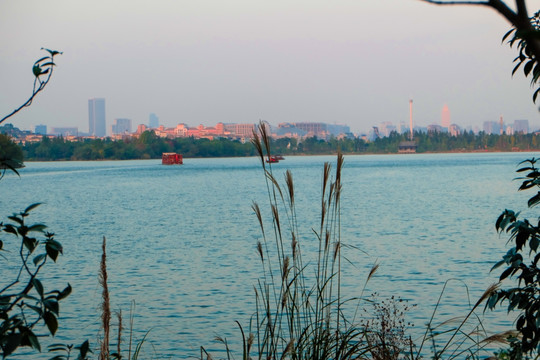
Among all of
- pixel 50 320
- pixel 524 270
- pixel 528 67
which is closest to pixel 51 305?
pixel 50 320

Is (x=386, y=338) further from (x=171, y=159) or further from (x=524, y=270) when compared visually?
(x=171, y=159)

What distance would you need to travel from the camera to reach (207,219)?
1347 inches

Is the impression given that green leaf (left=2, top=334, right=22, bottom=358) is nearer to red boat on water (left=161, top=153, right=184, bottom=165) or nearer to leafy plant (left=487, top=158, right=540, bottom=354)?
leafy plant (left=487, top=158, right=540, bottom=354)

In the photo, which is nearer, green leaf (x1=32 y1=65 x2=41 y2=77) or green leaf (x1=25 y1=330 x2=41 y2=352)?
green leaf (x1=25 y1=330 x2=41 y2=352)

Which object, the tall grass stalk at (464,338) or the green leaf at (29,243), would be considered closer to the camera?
the green leaf at (29,243)

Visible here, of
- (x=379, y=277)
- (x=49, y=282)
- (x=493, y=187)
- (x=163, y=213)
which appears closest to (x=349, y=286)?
(x=379, y=277)

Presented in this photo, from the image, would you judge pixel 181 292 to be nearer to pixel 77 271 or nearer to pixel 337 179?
pixel 77 271

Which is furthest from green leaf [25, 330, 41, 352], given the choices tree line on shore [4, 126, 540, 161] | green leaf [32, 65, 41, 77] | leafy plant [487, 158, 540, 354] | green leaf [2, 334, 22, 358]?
tree line on shore [4, 126, 540, 161]

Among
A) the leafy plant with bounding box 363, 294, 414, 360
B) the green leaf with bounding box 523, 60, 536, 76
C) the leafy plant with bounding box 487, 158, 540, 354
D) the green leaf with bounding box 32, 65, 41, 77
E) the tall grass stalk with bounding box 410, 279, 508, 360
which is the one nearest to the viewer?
the green leaf with bounding box 32, 65, 41, 77

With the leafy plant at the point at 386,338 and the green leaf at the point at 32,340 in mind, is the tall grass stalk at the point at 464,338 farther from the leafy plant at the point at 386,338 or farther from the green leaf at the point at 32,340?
the green leaf at the point at 32,340

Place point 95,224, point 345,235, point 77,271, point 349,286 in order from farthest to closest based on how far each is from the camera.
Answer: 1. point 95,224
2. point 345,235
3. point 77,271
4. point 349,286

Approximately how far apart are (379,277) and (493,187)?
4205 centimetres

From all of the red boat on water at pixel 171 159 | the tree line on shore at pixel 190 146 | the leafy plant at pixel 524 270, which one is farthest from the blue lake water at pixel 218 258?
the tree line on shore at pixel 190 146

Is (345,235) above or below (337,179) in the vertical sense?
below
